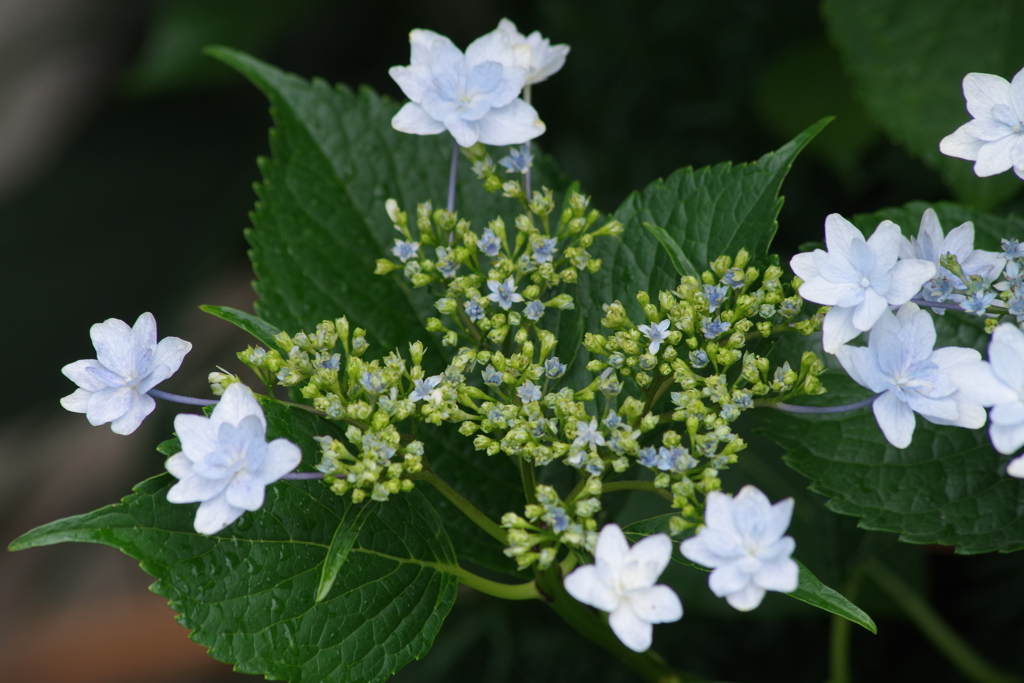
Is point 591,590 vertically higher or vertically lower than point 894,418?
lower

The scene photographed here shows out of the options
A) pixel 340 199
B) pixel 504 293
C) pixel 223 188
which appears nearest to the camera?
pixel 504 293

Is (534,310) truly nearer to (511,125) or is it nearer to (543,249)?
(543,249)

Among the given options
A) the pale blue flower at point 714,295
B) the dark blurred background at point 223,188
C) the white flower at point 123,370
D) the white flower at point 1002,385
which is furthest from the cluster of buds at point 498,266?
the dark blurred background at point 223,188

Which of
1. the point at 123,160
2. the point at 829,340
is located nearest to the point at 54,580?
the point at 123,160

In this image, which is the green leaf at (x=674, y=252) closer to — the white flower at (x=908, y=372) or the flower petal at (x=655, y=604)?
the white flower at (x=908, y=372)

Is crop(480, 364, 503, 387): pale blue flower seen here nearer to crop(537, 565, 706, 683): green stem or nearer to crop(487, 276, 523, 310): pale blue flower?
crop(487, 276, 523, 310): pale blue flower

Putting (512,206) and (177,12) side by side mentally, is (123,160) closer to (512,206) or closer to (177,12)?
(177,12)

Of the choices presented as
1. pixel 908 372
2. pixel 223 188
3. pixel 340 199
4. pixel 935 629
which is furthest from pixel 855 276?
pixel 223 188

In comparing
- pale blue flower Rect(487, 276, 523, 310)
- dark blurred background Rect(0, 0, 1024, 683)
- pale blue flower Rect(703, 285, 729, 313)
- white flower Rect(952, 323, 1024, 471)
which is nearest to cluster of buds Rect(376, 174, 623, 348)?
pale blue flower Rect(487, 276, 523, 310)
